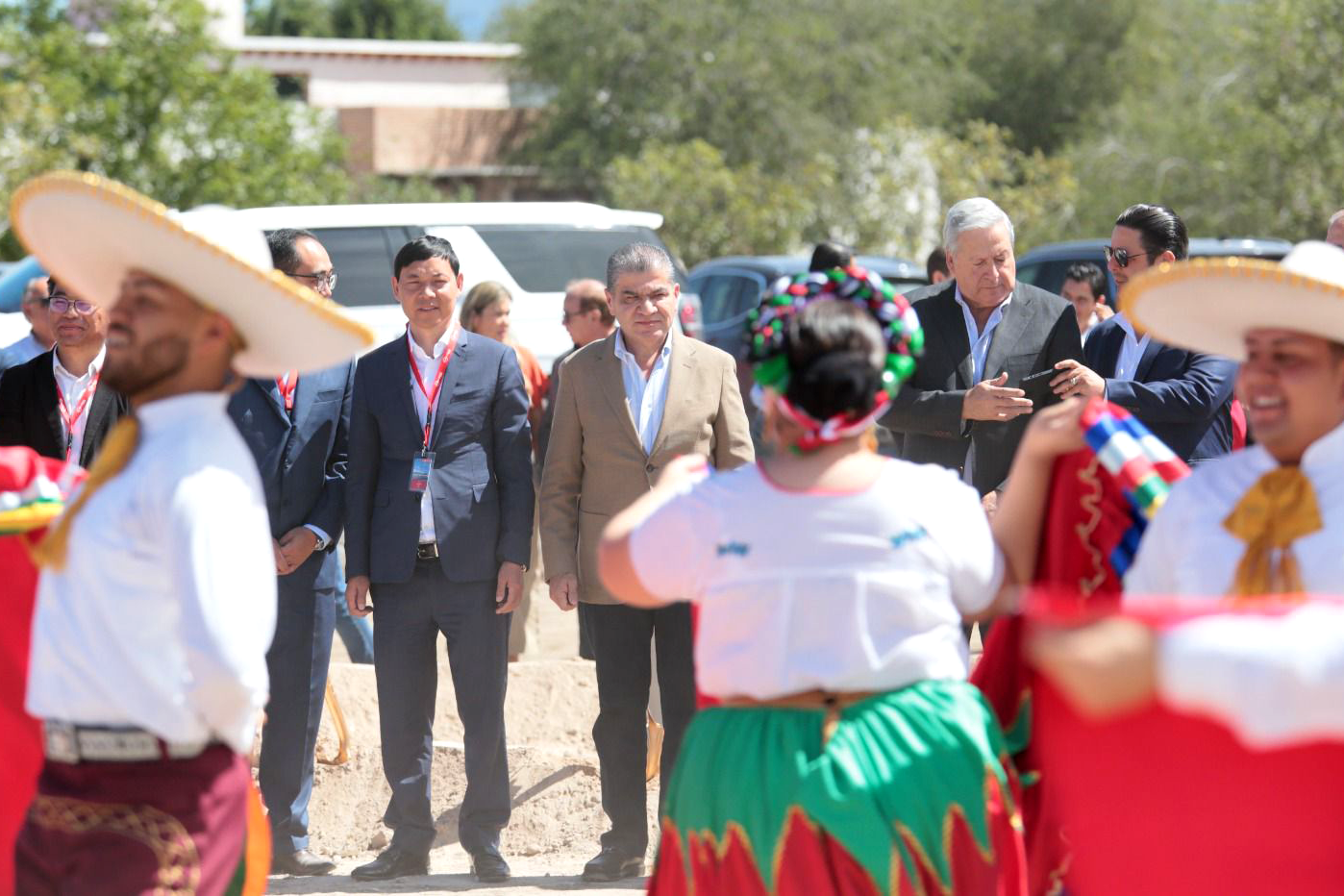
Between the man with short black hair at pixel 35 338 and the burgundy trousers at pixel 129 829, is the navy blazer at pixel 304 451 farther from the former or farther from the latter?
the burgundy trousers at pixel 129 829

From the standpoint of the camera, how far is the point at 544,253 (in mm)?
12891

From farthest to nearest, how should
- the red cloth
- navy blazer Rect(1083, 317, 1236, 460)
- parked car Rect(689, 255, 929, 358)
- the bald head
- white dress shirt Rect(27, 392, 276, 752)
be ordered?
parked car Rect(689, 255, 929, 358)
the bald head
navy blazer Rect(1083, 317, 1236, 460)
the red cloth
white dress shirt Rect(27, 392, 276, 752)

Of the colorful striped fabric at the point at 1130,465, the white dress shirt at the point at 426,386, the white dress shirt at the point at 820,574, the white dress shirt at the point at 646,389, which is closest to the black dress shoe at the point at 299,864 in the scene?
the white dress shirt at the point at 426,386

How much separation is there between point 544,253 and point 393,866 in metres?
7.00

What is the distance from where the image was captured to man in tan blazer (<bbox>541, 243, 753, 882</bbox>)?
20.6 feet

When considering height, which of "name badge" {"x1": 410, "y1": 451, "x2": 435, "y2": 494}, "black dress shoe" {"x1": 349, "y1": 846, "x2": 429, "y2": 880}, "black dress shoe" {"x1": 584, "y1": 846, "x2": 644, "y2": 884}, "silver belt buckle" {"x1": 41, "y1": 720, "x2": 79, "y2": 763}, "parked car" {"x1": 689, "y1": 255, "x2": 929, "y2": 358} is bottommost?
"black dress shoe" {"x1": 349, "y1": 846, "x2": 429, "y2": 880}

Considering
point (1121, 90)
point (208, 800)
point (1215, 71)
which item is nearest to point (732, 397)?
point (208, 800)

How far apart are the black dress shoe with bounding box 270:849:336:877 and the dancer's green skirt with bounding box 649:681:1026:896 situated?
347 centimetres

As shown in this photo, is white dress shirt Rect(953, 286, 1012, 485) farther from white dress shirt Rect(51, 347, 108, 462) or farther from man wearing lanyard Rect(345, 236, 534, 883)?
white dress shirt Rect(51, 347, 108, 462)

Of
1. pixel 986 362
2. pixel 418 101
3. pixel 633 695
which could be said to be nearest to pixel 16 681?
pixel 633 695

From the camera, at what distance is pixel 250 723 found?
11.0ft

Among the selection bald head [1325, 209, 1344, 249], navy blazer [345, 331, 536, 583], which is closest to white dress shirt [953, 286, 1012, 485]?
bald head [1325, 209, 1344, 249]

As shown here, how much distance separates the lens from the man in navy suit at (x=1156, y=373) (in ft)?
20.1

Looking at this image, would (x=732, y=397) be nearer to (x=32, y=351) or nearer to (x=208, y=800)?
(x=208, y=800)
